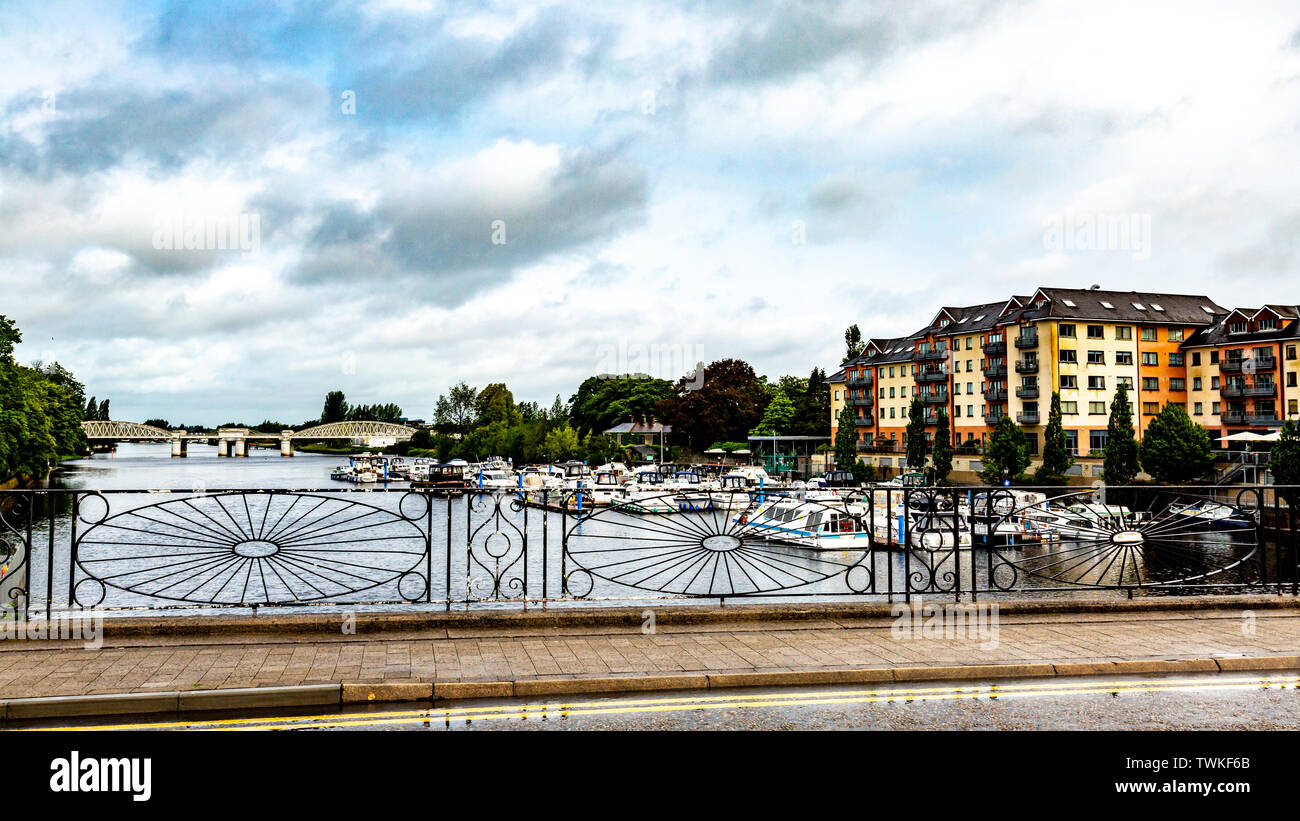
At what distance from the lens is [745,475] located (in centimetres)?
8475

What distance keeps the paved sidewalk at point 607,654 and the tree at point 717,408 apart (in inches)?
4233

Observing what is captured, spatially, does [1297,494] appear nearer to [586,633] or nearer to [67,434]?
[586,633]

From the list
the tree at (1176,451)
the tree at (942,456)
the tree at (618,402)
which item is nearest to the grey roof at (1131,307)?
the tree at (942,456)

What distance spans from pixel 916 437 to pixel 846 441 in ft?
31.8

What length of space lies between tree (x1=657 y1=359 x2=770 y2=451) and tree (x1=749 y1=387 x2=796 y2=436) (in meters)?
2.39

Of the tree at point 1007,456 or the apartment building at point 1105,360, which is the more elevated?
the apartment building at point 1105,360

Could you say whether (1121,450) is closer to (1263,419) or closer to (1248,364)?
(1263,419)

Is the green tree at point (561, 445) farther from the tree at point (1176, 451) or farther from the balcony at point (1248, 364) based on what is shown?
the balcony at point (1248, 364)

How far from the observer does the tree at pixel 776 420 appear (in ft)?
387

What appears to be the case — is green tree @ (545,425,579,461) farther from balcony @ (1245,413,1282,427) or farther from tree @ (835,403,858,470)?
balcony @ (1245,413,1282,427)

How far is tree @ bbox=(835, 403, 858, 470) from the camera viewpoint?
99.9 metres

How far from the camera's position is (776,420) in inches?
4673

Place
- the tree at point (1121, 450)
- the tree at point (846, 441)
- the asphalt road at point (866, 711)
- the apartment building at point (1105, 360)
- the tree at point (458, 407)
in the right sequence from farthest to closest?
the tree at point (458, 407)
the tree at point (846, 441)
the apartment building at point (1105, 360)
the tree at point (1121, 450)
the asphalt road at point (866, 711)
